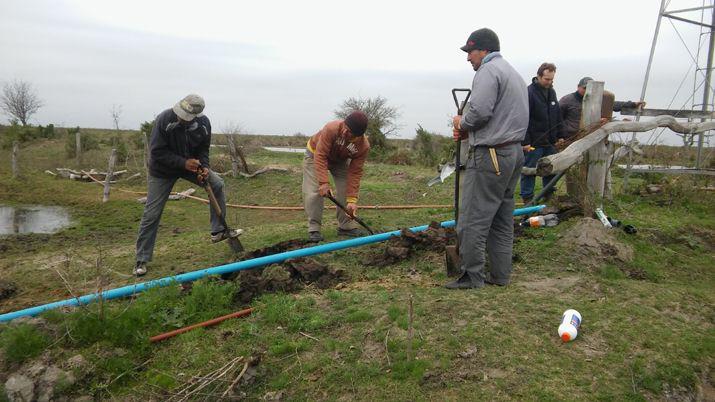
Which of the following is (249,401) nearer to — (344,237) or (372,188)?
(344,237)

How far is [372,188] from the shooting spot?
11.1 meters

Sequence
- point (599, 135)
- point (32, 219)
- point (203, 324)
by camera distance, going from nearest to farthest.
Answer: point (203, 324) → point (599, 135) → point (32, 219)

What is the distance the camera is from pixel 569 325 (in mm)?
3191

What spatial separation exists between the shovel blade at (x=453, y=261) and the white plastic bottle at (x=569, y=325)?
1129 millimetres

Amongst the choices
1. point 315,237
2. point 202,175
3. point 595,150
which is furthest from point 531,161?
point 202,175

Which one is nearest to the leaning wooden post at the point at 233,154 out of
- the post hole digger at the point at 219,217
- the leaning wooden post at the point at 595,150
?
the post hole digger at the point at 219,217

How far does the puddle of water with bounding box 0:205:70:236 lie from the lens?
8695mm

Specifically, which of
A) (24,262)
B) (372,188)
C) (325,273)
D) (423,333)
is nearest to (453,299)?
(423,333)

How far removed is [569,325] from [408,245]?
2.15m

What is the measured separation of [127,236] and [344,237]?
3.77 meters

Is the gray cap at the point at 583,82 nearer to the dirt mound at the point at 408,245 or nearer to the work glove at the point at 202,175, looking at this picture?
the dirt mound at the point at 408,245

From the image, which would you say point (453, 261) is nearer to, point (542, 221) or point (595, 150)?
point (542, 221)

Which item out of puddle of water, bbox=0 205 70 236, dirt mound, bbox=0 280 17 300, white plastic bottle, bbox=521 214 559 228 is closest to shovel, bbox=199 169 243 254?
dirt mound, bbox=0 280 17 300

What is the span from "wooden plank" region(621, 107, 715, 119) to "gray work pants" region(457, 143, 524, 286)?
15.5 feet
